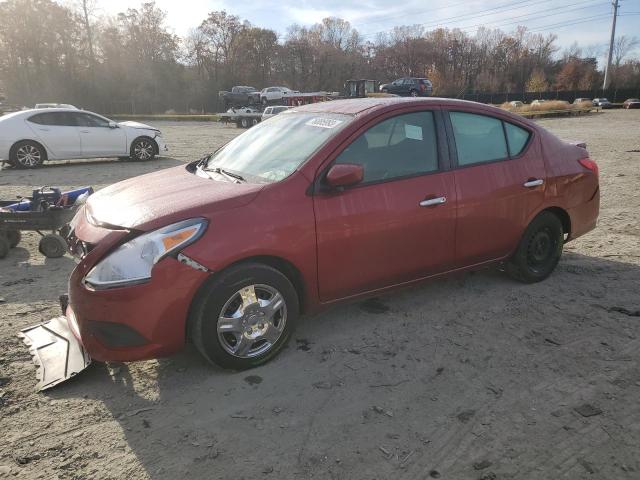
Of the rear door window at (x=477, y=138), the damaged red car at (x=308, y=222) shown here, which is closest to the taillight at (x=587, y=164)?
the damaged red car at (x=308, y=222)

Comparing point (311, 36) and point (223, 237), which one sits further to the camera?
point (311, 36)

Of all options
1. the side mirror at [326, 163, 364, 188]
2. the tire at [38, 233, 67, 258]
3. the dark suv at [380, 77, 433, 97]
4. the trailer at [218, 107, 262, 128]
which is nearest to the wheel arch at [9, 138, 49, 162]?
the tire at [38, 233, 67, 258]

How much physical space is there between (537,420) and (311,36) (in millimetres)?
102370

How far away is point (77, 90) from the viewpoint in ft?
199

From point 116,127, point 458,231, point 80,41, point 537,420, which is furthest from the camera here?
point 80,41

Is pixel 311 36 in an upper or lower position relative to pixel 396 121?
upper

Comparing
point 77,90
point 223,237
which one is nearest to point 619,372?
point 223,237

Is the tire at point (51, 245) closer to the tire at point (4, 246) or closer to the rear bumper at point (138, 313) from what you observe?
the tire at point (4, 246)

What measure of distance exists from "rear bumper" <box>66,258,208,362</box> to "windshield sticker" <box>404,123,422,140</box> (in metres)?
1.89

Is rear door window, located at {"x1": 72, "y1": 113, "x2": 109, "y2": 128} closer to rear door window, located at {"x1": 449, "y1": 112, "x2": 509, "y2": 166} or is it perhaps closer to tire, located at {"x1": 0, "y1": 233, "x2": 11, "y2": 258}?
tire, located at {"x1": 0, "y1": 233, "x2": 11, "y2": 258}

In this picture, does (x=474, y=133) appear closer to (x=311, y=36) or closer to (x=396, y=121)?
(x=396, y=121)

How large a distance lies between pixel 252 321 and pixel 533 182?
9.03 feet

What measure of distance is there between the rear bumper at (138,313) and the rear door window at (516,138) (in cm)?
291

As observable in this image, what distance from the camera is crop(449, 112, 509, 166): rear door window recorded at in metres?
3.98
